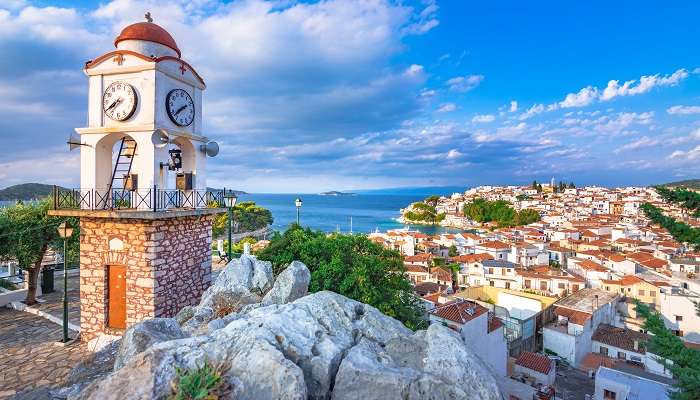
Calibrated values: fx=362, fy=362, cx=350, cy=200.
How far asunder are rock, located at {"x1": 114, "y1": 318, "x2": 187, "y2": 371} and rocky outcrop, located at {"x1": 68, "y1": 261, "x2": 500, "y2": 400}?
0.02 metres

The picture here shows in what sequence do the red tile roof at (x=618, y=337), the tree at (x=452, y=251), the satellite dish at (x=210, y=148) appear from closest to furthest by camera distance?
1. the satellite dish at (x=210, y=148)
2. the red tile roof at (x=618, y=337)
3. the tree at (x=452, y=251)

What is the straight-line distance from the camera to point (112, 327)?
376 inches

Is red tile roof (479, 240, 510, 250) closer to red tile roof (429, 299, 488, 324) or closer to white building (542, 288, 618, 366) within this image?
white building (542, 288, 618, 366)

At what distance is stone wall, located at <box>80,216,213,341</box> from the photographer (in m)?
9.10

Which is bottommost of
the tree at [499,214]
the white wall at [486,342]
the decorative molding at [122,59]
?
the white wall at [486,342]

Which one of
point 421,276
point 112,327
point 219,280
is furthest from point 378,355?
point 421,276

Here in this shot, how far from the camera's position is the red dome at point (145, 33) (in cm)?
971

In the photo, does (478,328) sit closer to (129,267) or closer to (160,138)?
(129,267)

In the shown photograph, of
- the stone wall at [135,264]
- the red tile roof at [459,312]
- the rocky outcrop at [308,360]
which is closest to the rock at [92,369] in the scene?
the rocky outcrop at [308,360]

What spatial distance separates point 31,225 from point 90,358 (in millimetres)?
10865

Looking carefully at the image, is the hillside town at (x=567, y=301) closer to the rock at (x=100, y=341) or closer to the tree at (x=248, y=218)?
the rock at (x=100, y=341)

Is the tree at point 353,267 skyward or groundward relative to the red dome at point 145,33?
groundward

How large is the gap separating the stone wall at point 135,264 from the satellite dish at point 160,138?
6.33 feet

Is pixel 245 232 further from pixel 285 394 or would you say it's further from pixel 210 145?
pixel 285 394
